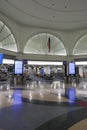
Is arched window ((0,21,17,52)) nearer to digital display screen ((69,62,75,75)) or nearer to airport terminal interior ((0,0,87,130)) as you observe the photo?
airport terminal interior ((0,0,87,130))

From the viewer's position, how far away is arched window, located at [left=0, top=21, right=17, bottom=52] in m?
15.8

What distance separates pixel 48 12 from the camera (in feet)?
46.9

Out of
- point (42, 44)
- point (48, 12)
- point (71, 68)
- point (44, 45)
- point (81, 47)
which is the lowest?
point (71, 68)

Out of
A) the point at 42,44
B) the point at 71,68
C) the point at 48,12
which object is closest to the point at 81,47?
the point at 71,68

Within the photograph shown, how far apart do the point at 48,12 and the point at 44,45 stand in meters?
6.14

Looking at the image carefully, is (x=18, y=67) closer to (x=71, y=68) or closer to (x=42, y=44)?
(x=71, y=68)

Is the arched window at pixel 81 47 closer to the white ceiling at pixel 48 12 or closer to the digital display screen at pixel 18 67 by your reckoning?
the white ceiling at pixel 48 12

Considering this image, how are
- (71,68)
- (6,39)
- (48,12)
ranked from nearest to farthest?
1. (48,12)
2. (71,68)
3. (6,39)

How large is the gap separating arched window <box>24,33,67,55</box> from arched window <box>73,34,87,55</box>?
5.33ft

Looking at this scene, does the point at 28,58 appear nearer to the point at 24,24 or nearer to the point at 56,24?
the point at 24,24

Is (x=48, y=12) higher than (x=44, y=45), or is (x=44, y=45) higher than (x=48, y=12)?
(x=48, y=12)

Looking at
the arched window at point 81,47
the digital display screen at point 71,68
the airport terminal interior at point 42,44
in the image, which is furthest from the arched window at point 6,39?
the arched window at point 81,47

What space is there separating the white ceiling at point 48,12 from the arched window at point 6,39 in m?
1.43

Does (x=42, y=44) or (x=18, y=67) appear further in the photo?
(x=42, y=44)
